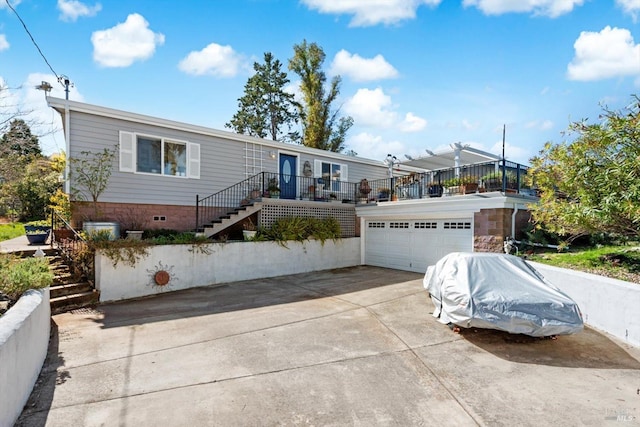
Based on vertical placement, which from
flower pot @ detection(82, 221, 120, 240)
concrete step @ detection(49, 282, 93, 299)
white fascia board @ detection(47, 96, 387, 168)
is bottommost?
concrete step @ detection(49, 282, 93, 299)

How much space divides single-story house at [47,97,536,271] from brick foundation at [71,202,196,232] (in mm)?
31

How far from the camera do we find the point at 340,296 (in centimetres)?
839

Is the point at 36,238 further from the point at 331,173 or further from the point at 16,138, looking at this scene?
the point at 331,173

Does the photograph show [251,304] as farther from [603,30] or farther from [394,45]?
[603,30]

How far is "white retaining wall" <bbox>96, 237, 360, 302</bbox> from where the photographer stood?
8.06 m

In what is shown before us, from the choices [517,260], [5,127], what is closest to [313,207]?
[517,260]

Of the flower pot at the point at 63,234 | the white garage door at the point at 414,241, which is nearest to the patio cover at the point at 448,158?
the white garage door at the point at 414,241

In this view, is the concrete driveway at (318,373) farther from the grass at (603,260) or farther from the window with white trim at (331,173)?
the window with white trim at (331,173)

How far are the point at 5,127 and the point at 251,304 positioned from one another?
6319mm

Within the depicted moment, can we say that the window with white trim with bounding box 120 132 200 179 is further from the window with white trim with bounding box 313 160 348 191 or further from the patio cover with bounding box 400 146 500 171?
the patio cover with bounding box 400 146 500 171

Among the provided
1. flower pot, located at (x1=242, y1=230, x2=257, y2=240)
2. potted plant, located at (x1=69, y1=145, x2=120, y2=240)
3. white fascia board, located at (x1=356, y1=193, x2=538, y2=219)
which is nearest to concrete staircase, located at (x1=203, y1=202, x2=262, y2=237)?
flower pot, located at (x1=242, y1=230, x2=257, y2=240)

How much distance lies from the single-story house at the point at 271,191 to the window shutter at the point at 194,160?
3 cm

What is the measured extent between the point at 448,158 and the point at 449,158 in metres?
0.04

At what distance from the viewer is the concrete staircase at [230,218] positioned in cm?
1080
